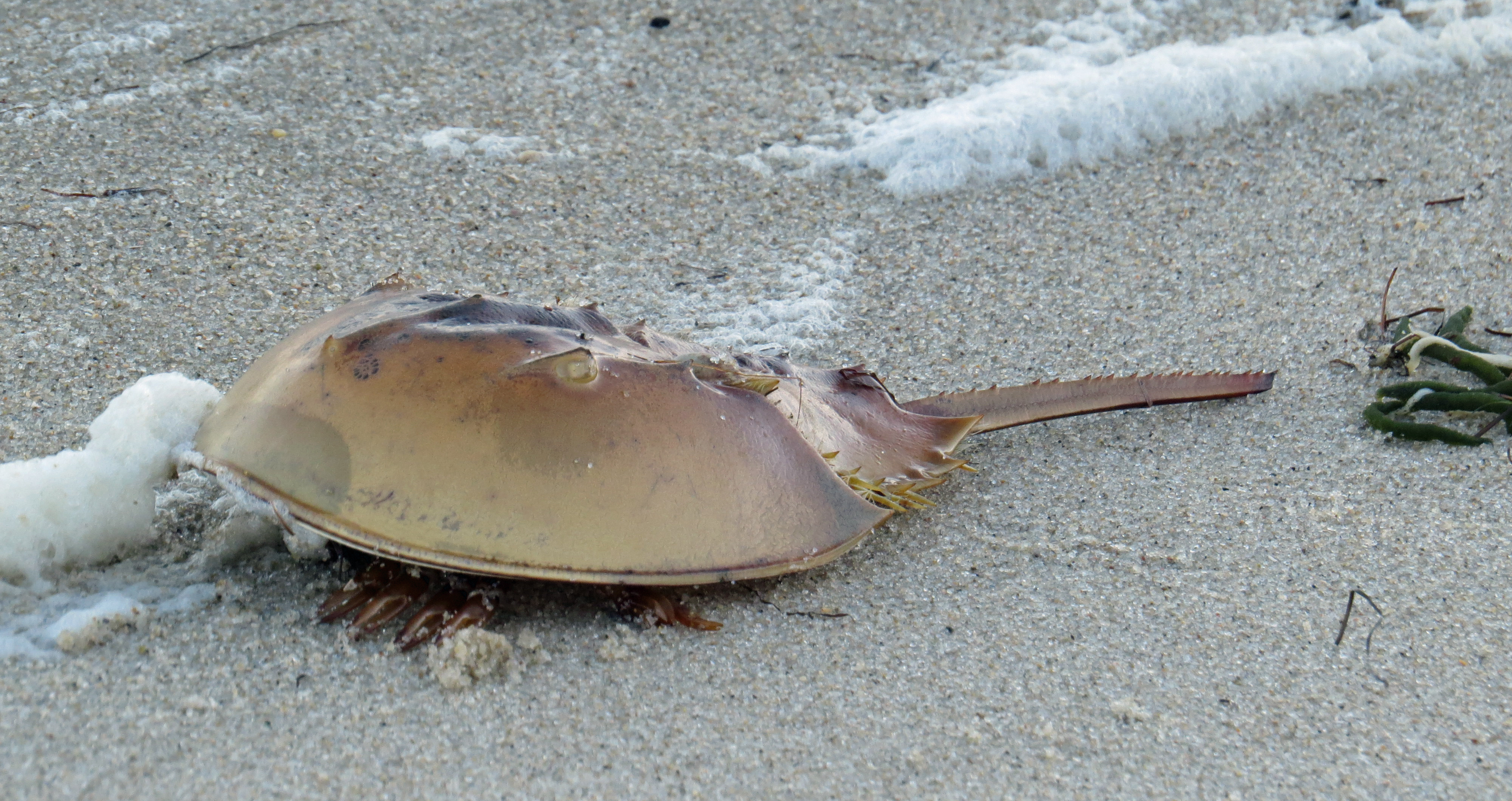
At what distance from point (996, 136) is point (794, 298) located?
1.01m

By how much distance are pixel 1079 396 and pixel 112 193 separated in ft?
7.90

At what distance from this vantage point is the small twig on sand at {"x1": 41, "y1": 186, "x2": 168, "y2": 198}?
2842mm

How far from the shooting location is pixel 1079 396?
240cm

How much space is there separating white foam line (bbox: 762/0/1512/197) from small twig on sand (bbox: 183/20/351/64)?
1.54m

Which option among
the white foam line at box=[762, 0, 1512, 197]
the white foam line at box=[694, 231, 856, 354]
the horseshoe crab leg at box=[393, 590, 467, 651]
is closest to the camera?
the horseshoe crab leg at box=[393, 590, 467, 651]

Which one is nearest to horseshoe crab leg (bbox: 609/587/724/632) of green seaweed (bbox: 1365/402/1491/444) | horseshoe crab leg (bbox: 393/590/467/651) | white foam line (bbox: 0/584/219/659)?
horseshoe crab leg (bbox: 393/590/467/651)

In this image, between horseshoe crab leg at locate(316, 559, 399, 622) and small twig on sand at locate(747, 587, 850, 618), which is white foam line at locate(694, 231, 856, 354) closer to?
small twig on sand at locate(747, 587, 850, 618)

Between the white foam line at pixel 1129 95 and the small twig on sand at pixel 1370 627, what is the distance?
1.80 m

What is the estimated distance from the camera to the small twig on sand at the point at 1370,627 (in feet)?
5.79

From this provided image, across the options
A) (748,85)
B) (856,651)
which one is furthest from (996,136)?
(856,651)

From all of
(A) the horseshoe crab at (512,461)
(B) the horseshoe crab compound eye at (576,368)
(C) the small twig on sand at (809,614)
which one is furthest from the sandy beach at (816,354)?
(B) the horseshoe crab compound eye at (576,368)

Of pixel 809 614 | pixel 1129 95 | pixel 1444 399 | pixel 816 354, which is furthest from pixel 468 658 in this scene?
pixel 1129 95

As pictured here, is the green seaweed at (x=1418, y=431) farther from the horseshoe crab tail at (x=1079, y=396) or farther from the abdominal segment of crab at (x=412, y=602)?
the abdominal segment of crab at (x=412, y=602)

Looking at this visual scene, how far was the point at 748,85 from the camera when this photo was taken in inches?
148
